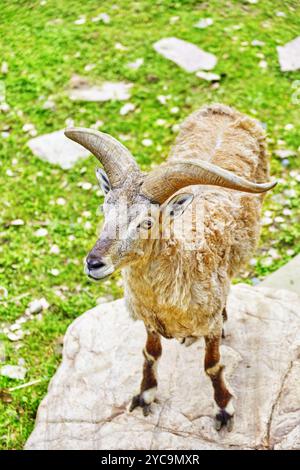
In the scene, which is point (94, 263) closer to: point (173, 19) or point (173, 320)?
point (173, 320)

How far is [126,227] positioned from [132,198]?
0.22 meters

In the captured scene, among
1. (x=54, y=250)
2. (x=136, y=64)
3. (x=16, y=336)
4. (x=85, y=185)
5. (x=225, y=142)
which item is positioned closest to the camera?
(x=225, y=142)

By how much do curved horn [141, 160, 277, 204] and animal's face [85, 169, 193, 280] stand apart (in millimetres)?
92

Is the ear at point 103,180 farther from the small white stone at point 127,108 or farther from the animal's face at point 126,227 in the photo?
the small white stone at point 127,108

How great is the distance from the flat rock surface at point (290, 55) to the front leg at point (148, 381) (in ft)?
19.1

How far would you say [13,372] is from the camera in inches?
276

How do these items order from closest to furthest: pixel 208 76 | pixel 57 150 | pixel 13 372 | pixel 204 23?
pixel 13 372 < pixel 57 150 < pixel 208 76 < pixel 204 23

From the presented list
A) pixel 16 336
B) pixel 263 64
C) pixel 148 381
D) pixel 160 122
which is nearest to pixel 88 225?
pixel 16 336

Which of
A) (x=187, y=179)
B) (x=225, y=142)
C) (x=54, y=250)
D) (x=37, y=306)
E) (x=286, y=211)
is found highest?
(x=187, y=179)

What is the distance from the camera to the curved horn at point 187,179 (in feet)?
13.9

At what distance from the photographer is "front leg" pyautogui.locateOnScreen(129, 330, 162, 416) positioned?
594cm

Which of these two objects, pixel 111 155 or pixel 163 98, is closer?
pixel 111 155
